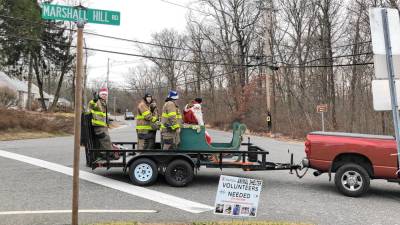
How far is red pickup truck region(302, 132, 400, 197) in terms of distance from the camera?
8023 mm

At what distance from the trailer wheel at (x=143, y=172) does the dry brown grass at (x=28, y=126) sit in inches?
624

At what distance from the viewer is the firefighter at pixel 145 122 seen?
9586mm

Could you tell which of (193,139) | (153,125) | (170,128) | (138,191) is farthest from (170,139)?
(138,191)

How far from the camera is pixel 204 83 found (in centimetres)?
5578

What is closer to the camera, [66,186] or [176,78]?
[66,186]

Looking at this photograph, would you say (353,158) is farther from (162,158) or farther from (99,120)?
(99,120)

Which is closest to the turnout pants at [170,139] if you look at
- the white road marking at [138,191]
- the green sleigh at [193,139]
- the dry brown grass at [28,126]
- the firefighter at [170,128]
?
the firefighter at [170,128]

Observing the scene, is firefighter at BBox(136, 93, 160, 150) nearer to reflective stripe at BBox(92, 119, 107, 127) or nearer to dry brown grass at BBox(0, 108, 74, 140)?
reflective stripe at BBox(92, 119, 107, 127)

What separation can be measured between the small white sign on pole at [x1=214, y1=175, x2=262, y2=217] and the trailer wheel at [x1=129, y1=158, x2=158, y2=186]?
3593 mm

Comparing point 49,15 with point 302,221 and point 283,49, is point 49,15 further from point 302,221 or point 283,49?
point 283,49

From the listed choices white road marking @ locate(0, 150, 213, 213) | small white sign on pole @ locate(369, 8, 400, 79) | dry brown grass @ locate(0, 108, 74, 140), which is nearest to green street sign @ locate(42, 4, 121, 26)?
small white sign on pole @ locate(369, 8, 400, 79)

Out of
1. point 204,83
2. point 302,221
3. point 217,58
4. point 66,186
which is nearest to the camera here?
point 302,221

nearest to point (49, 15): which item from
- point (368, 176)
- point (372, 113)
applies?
point (368, 176)

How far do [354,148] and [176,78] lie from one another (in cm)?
6030
